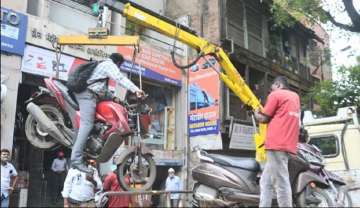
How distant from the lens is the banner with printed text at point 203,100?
15.5 metres

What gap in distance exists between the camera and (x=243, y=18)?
1875cm

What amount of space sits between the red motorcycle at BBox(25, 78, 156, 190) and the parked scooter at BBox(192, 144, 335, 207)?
0.76 metres

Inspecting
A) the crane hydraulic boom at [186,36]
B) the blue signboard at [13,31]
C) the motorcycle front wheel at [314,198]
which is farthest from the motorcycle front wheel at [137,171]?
the blue signboard at [13,31]

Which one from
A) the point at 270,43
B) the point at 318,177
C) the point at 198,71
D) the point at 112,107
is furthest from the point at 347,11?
the point at 112,107

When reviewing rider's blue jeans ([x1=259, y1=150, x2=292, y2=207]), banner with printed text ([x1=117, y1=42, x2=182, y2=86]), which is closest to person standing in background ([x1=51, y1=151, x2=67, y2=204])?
banner with printed text ([x1=117, y1=42, x2=182, y2=86])

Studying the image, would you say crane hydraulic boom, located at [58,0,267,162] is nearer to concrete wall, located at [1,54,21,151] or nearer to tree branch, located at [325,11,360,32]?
concrete wall, located at [1,54,21,151]

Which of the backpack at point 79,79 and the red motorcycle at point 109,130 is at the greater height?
the backpack at point 79,79

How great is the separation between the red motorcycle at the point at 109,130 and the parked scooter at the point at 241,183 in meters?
0.76

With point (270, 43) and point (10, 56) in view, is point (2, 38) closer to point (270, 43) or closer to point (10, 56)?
point (10, 56)

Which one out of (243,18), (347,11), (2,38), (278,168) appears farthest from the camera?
(243,18)

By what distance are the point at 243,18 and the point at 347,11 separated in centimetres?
595

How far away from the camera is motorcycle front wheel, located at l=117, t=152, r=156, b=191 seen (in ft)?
20.5

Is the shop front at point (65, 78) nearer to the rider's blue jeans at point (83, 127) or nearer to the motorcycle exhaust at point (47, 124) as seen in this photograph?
the motorcycle exhaust at point (47, 124)

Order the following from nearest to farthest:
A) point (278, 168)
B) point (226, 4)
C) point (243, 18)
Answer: point (278, 168) → point (226, 4) → point (243, 18)
